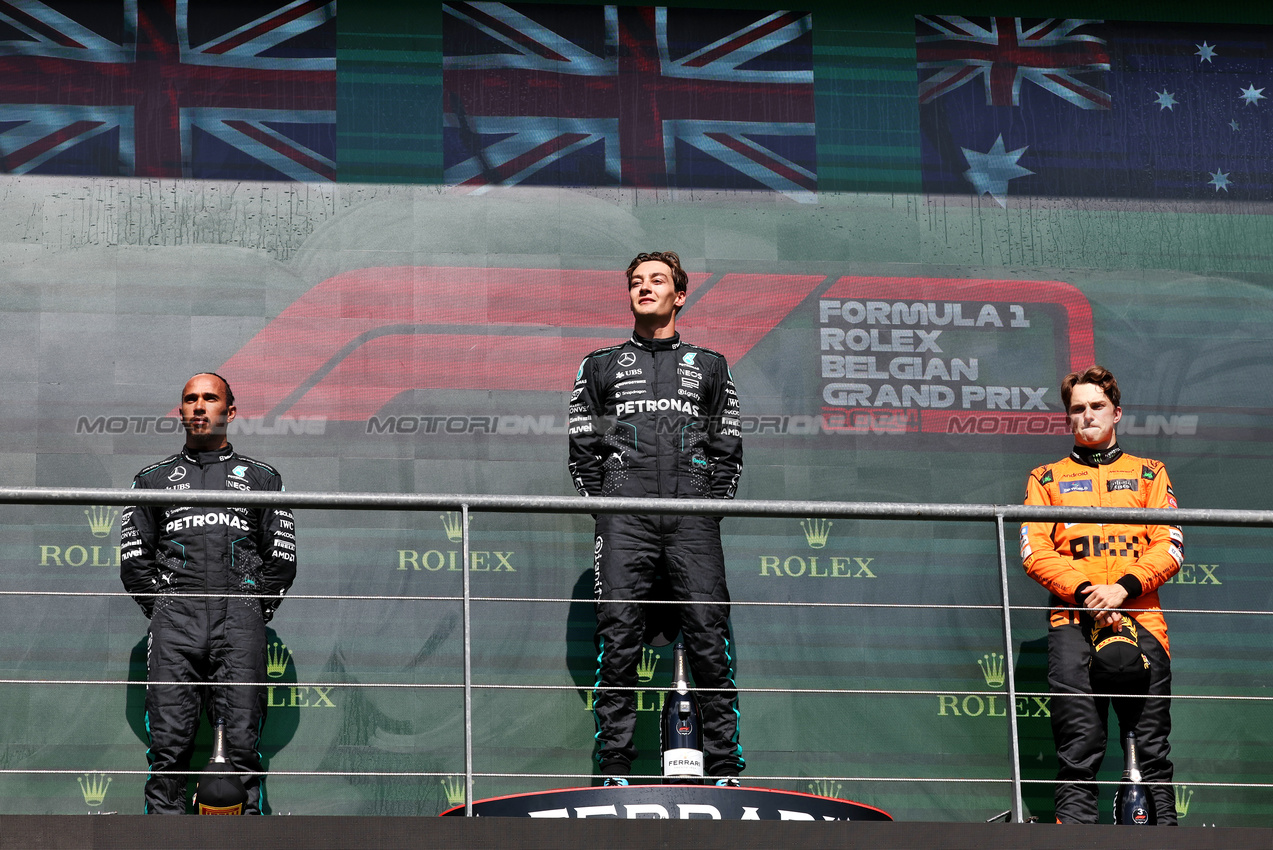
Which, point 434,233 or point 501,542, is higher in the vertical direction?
point 434,233

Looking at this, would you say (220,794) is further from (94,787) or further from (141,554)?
(94,787)

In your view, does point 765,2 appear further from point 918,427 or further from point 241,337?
point 241,337

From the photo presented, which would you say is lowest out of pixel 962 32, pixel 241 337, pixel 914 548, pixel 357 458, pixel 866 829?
pixel 866 829

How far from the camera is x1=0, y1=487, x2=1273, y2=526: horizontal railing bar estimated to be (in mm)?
3320

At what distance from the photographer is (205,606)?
4.36m

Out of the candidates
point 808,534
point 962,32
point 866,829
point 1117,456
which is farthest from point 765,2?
point 866,829

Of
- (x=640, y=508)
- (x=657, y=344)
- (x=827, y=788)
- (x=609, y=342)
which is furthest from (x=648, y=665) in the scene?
(x=640, y=508)

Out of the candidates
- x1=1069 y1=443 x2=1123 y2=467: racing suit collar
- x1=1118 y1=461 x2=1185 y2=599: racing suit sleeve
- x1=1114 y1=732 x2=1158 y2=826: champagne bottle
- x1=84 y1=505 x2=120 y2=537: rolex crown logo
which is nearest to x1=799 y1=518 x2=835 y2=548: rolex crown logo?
x1=1069 y1=443 x2=1123 y2=467: racing suit collar

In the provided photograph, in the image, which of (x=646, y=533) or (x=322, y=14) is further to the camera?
(x=322, y=14)

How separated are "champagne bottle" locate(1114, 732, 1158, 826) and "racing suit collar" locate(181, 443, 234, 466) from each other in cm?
245

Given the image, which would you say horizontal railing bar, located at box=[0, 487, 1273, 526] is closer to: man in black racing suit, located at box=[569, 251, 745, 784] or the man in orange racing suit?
the man in orange racing suit

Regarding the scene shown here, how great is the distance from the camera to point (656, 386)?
4426 millimetres

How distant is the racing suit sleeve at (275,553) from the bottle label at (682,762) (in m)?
1.15

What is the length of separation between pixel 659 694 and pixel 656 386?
3.76ft
